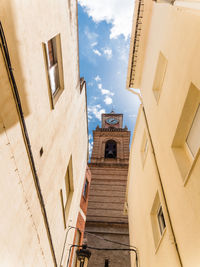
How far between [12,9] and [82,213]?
10044 millimetres

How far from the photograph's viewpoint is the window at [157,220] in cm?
462

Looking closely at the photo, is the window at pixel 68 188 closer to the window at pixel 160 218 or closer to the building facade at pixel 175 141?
the building facade at pixel 175 141

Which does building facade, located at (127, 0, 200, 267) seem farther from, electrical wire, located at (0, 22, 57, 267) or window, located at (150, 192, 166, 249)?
electrical wire, located at (0, 22, 57, 267)

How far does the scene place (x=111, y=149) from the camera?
2552 cm

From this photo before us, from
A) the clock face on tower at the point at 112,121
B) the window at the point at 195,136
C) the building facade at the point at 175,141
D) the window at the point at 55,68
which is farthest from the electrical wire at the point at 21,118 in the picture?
the clock face on tower at the point at 112,121

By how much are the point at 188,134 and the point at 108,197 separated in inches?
632

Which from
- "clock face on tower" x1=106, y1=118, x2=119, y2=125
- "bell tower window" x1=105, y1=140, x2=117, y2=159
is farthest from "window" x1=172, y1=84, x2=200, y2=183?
"clock face on tower" x1=106, y1=118, x2=119, y2=125

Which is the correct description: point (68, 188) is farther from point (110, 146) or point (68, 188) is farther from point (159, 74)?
point (110, 146)

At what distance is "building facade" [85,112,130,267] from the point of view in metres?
13.0

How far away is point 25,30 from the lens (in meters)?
3.08

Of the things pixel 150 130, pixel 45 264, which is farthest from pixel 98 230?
pixel 150 130

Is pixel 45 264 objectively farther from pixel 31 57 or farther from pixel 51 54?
pixel 51 54

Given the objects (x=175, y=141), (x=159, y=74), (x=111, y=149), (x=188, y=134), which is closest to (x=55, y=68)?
(x=159, y=74)

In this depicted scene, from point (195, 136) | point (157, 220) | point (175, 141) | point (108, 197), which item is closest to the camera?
point (195, 136)
